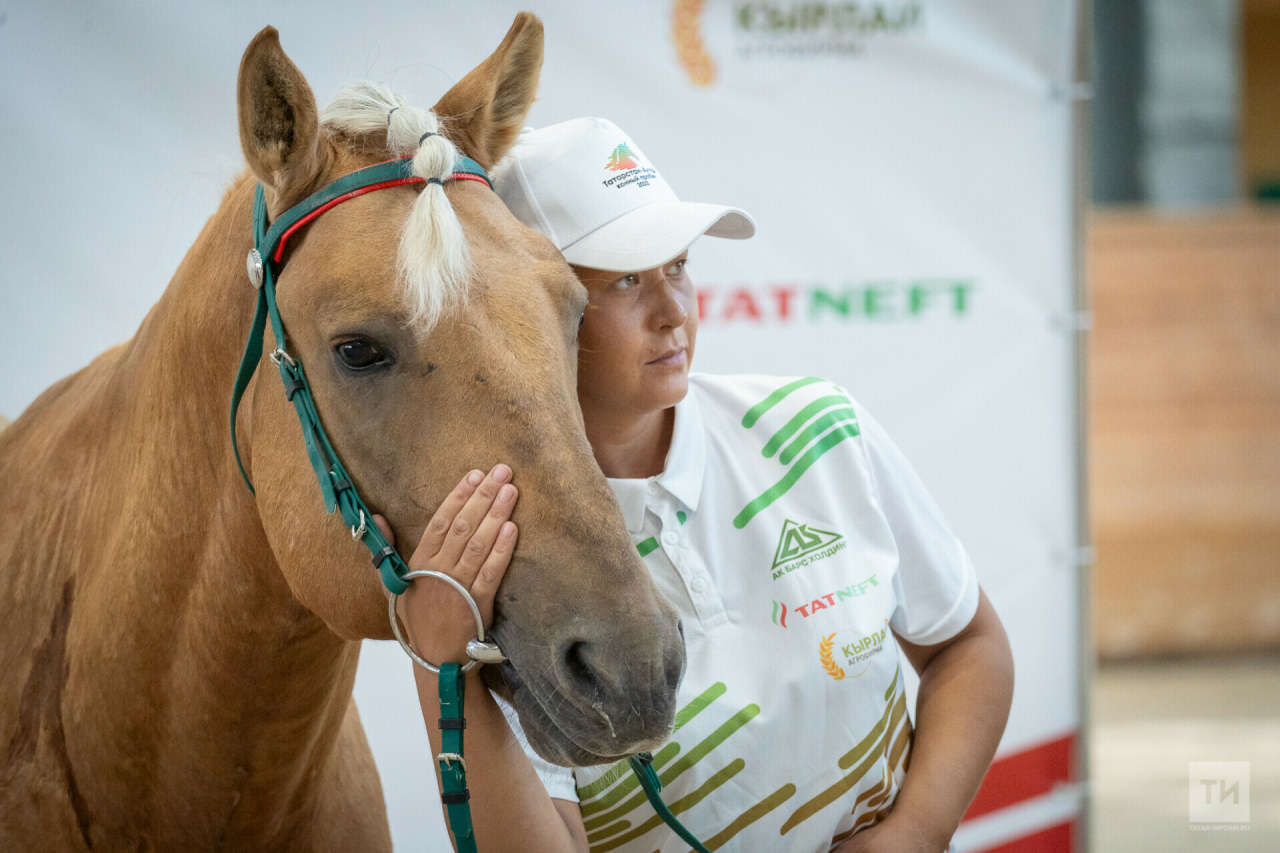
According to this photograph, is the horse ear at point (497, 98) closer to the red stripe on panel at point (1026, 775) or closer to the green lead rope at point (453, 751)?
the green lead rope at point (453, 751)

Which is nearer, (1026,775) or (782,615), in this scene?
(782,615)

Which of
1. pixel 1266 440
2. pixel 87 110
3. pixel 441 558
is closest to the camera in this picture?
pixel 441 558

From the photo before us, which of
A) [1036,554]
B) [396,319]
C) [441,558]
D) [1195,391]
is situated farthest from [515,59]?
[1195,391]

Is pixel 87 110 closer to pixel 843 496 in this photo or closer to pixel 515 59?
pixel 515 59

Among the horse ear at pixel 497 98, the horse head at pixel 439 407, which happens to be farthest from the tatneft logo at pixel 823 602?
the horse ear at pixel 497 98

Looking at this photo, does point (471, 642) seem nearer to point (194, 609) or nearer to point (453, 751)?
point (453, 751)

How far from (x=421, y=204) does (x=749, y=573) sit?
2.03 ft

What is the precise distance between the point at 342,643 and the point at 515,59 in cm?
74

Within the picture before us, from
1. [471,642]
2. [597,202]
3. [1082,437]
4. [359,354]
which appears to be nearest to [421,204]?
[359,354]

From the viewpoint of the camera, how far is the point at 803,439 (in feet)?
4.40

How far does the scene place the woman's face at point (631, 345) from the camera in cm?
123

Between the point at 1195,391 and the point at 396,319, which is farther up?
the point at 396,319

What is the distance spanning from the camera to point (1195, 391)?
15.1 feet

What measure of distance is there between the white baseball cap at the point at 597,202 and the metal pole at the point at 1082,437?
1.21 metres
